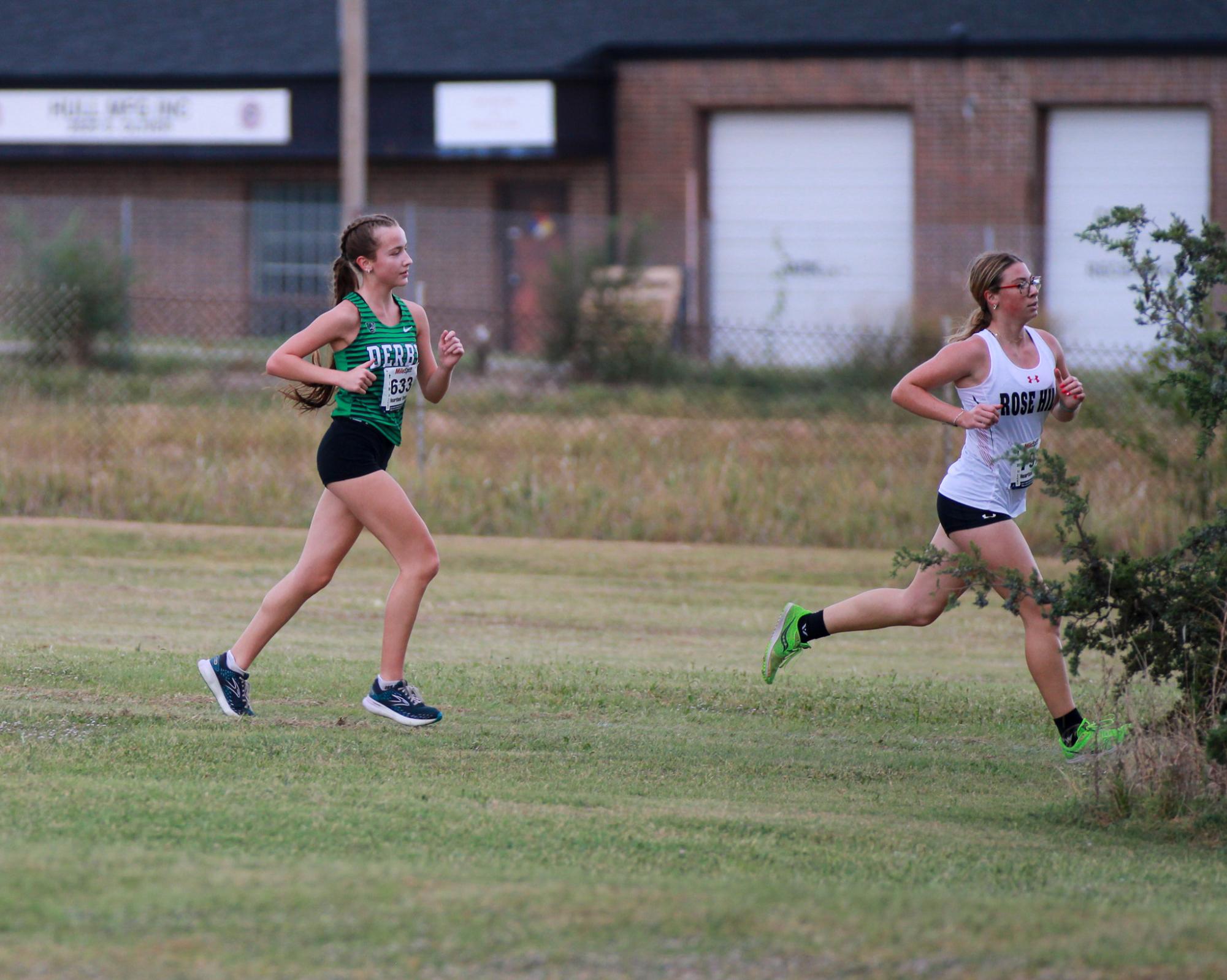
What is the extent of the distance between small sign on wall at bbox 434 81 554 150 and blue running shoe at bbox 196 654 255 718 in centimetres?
1978

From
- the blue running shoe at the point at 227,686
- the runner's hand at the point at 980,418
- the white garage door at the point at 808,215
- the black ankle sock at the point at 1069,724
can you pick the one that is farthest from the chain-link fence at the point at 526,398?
the black ankle sock at the point at 1069,724

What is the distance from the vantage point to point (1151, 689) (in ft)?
19.3

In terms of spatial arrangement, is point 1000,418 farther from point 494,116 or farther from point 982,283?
point 494,116

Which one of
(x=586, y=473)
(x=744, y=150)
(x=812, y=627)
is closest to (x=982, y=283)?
(x=812, y=627)

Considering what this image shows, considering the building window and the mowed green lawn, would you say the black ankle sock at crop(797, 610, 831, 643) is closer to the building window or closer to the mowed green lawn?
the mowed green lawn

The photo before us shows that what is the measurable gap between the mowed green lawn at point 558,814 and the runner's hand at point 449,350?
1365 millimetres

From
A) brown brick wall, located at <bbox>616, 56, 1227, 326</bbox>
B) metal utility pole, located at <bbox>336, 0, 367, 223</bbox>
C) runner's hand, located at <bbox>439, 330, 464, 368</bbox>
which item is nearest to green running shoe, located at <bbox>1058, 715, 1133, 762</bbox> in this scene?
runner's hand, located at <bbox>439, 330, 464, 368</bbox>

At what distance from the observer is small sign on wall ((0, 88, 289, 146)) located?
2566 cm

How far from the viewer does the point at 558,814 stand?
5141mm

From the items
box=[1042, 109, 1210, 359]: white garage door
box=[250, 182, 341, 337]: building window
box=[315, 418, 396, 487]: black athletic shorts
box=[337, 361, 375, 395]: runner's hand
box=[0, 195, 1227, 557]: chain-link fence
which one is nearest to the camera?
box=[337, 361, 375, 395]: runner's hand

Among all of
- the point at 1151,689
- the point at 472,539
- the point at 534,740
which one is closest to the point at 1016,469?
the point at 1151,689

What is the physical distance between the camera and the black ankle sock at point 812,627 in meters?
6.89

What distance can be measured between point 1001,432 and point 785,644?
1356 millimetres

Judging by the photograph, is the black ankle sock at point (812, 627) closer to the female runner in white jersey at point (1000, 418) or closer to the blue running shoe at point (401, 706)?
the female runner in white jersey at point (1000, 418)
